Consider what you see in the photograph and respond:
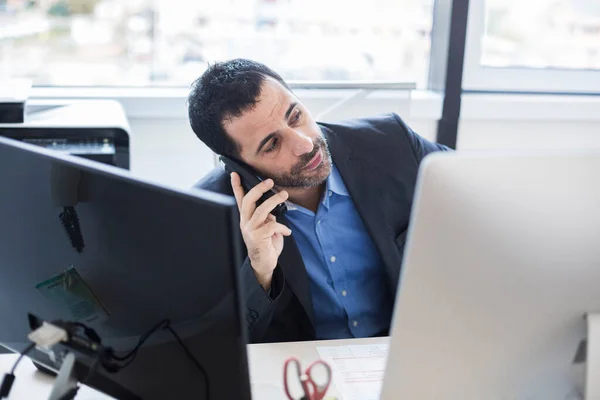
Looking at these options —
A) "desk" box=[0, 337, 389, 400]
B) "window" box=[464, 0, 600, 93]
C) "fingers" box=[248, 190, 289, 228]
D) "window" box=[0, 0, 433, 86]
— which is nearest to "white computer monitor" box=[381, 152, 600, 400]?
"desk" box=[0, 337, 389, 400]

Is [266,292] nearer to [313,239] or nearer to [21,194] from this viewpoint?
[313,239]

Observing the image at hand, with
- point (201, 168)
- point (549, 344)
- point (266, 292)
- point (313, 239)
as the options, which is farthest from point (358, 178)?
point (201, 168)

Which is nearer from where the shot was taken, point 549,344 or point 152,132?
point 549,344

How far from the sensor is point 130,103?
2.54 m

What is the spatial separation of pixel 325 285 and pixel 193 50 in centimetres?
140

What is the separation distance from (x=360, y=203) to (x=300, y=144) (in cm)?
19

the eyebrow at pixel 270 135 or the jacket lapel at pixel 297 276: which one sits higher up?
the eyebrow at pixel 270 135

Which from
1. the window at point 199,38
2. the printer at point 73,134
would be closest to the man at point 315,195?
the printer at point 73,134

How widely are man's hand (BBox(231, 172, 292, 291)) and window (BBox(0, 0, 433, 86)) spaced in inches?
55.5

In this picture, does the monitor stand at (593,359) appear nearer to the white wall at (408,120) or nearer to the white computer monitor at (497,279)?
the white computer monitor at (497,279)

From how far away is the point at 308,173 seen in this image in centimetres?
160

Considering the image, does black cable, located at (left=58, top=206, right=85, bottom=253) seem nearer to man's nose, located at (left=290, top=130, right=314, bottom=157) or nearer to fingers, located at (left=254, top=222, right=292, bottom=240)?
fingers, located at (left=254, top=222, right=292, bottom=240)

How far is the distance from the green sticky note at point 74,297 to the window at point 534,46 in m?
2.26

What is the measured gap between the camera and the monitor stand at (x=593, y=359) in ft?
2.62
